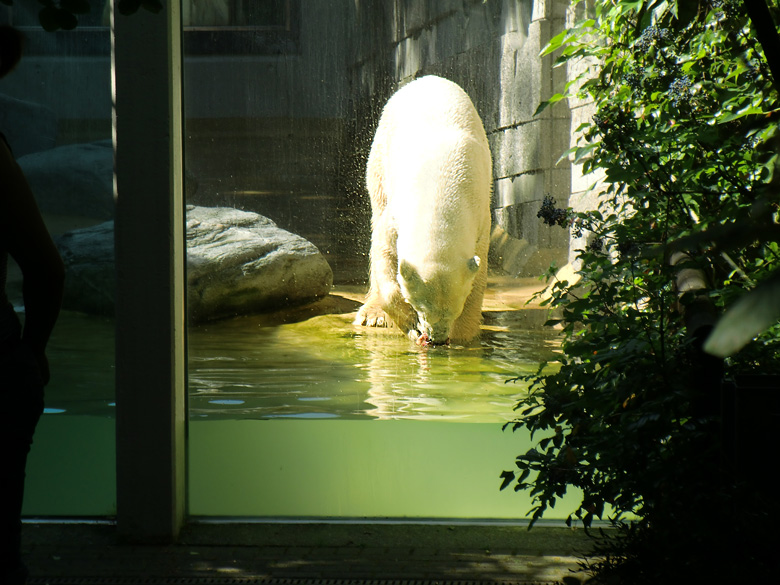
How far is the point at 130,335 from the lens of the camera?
307 cm

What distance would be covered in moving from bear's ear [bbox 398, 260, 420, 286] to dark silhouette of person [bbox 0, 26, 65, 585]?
2643 millimetres

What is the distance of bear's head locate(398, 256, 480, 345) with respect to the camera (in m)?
3.70

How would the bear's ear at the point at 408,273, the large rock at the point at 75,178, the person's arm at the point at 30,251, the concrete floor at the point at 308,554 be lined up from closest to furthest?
the person's arm at the point at 30,251, the concrete floor at the point at 308,554, the large rock at the point at 75,178, the bear's ear at the point at 408,273

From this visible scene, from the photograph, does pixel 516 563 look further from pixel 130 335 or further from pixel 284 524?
pixel 130 335

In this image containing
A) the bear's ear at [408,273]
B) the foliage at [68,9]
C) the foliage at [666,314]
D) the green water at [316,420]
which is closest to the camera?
the foliage at [68,9]

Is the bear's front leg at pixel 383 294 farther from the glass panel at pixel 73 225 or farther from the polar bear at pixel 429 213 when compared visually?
the glass panel at pixel 73 225

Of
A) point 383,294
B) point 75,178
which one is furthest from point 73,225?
point 383,294

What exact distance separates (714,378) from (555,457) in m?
0.56

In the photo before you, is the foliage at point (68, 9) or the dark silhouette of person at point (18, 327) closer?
the foliage at point (68, 9)

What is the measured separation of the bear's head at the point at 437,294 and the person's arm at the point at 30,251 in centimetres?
201

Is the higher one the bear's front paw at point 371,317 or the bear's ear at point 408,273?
the bear's ear at point 408,273

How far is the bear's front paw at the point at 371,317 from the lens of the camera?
144 inches

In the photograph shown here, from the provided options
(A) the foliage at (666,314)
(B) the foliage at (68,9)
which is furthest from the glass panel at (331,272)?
(B) the foliage at (68,9)

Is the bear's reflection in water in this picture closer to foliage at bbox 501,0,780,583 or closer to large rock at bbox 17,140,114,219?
large rock at bbox 17,140,114,219
